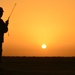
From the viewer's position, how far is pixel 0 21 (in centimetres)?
1619

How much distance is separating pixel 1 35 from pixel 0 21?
25.8 inches

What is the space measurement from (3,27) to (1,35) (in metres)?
0.42

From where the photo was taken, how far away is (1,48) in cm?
1605
